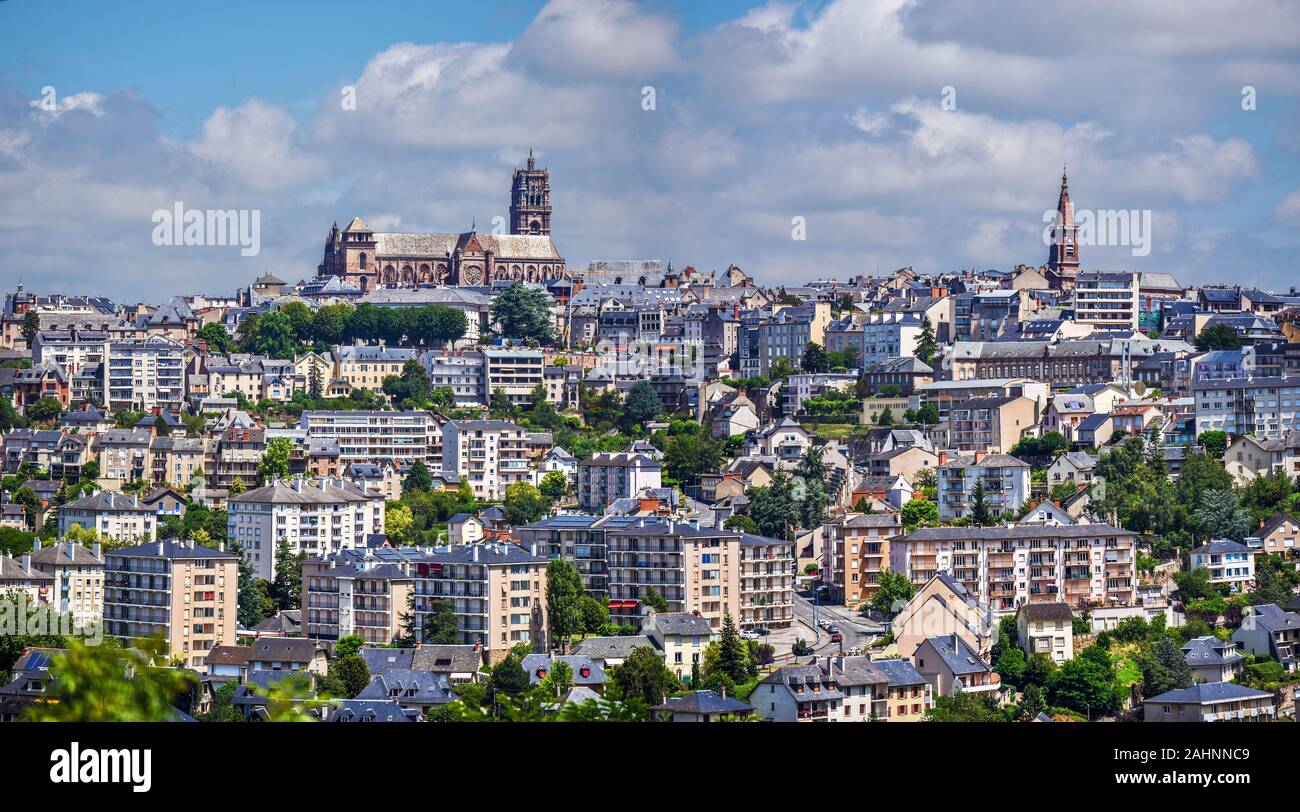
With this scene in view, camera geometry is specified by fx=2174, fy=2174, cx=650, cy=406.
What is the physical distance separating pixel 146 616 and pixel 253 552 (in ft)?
22.4

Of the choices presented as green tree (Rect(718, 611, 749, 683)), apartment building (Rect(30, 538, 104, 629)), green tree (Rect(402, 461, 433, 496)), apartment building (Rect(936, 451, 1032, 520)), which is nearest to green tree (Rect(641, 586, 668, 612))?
green tree (Rect(718, 611, 749, 683))

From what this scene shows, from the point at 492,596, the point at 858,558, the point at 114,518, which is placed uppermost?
the point at 114,518

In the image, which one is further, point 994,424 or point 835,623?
point 994,424

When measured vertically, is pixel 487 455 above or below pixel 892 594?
above

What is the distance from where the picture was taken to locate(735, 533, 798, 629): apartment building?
172 feet

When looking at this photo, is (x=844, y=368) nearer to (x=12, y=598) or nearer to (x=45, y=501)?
(x=45, y=501)

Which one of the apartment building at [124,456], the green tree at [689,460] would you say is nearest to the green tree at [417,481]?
the green tree at [689,460]

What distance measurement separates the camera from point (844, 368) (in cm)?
8150

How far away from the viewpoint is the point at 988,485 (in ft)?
202

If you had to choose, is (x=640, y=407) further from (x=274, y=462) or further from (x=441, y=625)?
(x=441, y=625)

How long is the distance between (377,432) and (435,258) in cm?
4426

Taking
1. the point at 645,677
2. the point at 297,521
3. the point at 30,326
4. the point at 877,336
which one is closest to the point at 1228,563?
the point at 645,677

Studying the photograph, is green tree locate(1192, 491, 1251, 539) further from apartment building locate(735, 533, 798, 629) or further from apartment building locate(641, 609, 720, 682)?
apartment building locate(641, 609, 720, 682)
